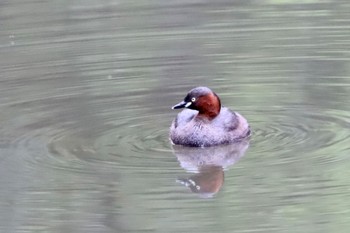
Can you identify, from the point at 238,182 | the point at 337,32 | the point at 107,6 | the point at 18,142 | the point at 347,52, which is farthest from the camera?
the point at 107,6

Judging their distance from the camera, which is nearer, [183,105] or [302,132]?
[302,132]

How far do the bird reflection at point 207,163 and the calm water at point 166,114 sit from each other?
22mm

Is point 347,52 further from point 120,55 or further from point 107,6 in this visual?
point 107,6

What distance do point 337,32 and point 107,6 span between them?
3.83 m

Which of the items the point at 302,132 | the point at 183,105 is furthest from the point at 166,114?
the point at 302,132

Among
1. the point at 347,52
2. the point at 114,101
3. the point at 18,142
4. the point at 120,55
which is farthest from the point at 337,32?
the point at 18,142

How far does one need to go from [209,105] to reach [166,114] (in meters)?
0.91

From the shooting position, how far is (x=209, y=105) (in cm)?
1175

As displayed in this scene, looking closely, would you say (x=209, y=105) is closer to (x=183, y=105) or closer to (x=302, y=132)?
(x=183, y=105)

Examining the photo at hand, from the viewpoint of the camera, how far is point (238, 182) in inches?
400

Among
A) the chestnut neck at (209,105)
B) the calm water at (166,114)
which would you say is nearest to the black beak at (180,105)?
the chestnut neck at (209,105)

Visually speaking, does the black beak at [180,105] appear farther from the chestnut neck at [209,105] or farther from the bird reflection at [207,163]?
the bird reflection at [207,163]

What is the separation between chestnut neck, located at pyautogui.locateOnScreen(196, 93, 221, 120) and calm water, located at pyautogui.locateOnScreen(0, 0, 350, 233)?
0.40 m

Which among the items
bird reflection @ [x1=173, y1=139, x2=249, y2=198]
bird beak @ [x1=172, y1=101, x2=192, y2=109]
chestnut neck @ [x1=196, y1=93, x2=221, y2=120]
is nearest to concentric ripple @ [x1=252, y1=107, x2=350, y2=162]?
bird reflection @ [x1=173, y1=139, x2=249, y2=198]
